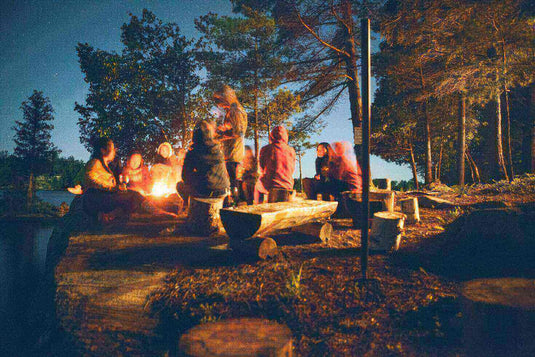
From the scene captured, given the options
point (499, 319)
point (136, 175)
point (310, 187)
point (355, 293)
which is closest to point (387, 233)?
point (355, 293)

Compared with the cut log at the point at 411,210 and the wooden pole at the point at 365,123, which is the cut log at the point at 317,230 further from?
the cut log at the point at 411,210

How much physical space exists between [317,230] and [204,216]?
6.67 feet

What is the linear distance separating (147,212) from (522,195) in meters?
10.7

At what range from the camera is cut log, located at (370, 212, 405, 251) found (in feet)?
12.8

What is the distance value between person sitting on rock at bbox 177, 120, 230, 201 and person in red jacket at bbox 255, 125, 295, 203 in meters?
1.20

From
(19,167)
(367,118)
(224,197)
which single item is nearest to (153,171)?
(224,197)

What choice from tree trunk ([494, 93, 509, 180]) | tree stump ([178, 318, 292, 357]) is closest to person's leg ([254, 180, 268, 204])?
tree stump ([178, 318, 292, 357])

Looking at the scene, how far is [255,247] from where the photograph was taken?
11.7ft

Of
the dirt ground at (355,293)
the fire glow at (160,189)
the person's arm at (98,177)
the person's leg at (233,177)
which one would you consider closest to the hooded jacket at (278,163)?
the person's leg at (233,177)

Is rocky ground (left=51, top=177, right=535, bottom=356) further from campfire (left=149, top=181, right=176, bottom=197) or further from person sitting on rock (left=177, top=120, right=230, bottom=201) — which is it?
campfire (left=149, top=181, right=176, bottom=197)

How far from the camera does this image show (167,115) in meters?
15.7

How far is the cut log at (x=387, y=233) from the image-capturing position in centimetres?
391

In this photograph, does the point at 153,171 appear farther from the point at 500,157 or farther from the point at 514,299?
the point at 500,157

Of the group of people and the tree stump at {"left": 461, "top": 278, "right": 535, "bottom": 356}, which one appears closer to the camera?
the tree stump at {"left": 461, "top": 278, "right": 535, "bottom": 356}
